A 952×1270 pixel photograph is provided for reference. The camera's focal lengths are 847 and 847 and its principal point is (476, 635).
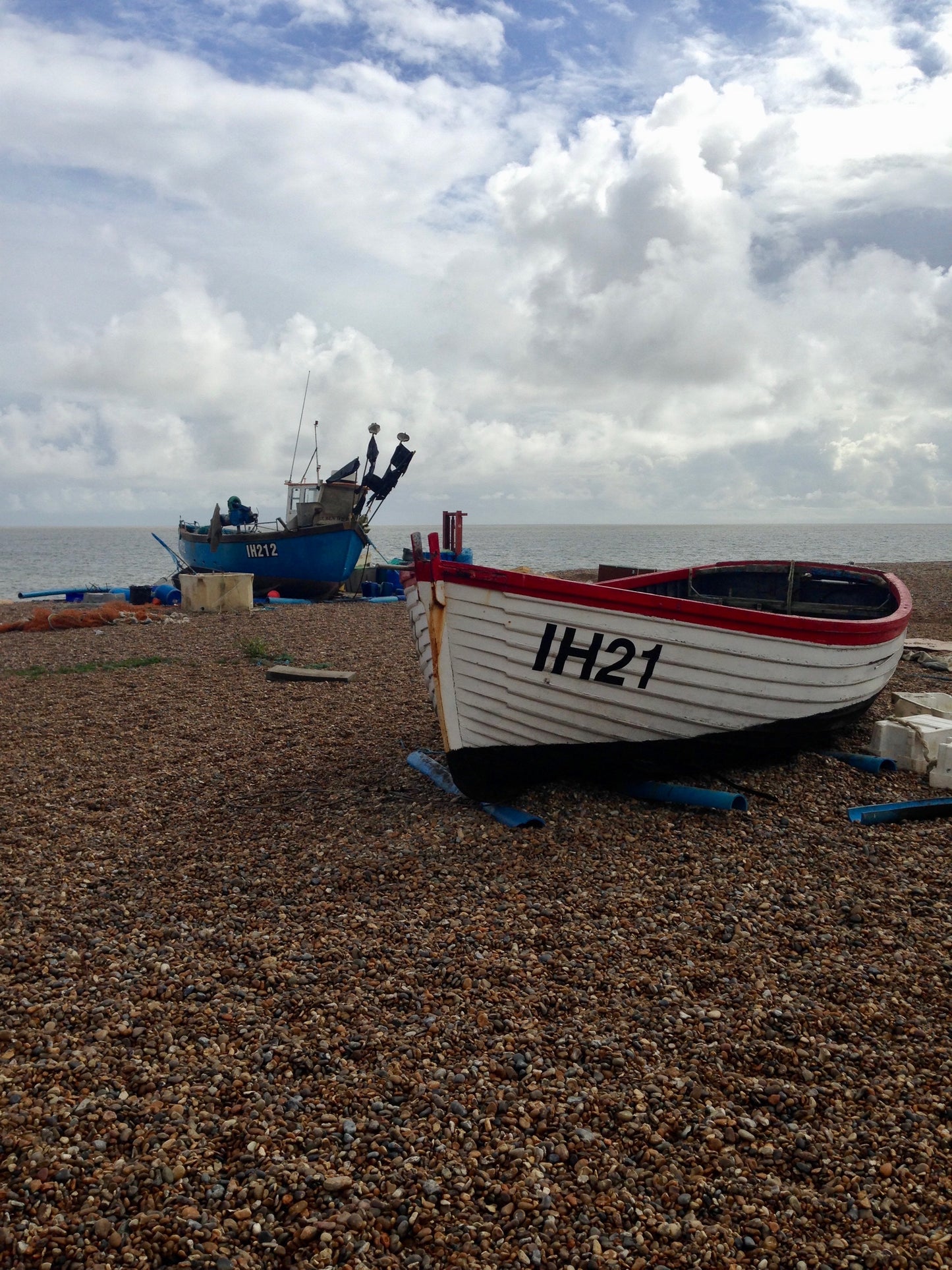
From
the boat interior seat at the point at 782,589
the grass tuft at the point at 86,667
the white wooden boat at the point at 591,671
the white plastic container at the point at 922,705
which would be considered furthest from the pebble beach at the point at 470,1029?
the grass tuft at the point at 86,667

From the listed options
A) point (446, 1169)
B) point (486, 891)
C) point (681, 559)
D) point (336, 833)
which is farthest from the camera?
point (681, 559)

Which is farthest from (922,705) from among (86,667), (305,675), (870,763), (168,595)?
(168,595)

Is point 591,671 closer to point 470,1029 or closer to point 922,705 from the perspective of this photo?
point 470,1029

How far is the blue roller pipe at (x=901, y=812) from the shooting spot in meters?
6.21

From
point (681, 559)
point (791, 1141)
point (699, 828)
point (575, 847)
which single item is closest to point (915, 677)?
point (699, 828)

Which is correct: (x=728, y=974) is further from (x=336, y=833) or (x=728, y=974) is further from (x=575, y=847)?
(x=336, y=833)

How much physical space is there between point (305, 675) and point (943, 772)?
8.04 m

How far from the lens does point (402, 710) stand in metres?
10.1

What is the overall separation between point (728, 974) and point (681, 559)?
62988 millimetres

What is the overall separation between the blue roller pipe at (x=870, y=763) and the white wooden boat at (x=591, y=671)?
84cm

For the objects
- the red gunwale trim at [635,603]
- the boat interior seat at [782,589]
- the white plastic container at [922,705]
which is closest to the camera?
the red gunwale trim at [635,603]

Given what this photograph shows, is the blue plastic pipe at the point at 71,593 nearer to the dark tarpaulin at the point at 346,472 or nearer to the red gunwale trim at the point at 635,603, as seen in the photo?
the dark tarpaulin at the point at 346,472

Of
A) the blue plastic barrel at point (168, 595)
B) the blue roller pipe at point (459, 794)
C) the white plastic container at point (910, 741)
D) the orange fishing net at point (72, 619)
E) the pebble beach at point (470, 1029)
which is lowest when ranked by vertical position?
the pebble beach at point (470, 1029)

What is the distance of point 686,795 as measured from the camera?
21.1 feet
